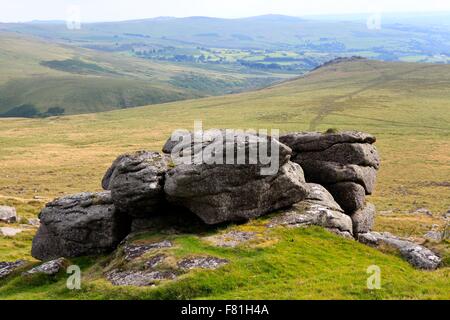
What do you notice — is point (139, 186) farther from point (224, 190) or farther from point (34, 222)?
point (34, 222)

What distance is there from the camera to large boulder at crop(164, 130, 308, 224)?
112 ft

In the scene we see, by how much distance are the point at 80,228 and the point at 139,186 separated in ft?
19.0

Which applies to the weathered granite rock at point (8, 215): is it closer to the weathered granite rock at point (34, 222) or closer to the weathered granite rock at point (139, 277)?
the weathered granite rock at point (34, 222)

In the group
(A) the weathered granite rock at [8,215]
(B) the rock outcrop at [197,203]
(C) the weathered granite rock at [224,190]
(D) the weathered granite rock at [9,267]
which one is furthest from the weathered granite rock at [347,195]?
(A) the weathered granite rock at [8,215]

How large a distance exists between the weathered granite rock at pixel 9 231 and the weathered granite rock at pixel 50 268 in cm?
1867

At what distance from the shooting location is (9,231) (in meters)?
50.7

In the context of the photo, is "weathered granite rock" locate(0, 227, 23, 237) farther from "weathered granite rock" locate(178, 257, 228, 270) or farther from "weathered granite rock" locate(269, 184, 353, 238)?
"weathered granite rock" locate(269, 184, 353, 238)

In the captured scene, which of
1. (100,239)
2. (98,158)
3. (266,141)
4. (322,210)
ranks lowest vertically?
(98,158)

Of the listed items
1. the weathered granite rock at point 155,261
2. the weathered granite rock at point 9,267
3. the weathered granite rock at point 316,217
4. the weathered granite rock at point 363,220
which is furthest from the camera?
the weathered granite rock at point 363,220

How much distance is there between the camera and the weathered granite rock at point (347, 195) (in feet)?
138
